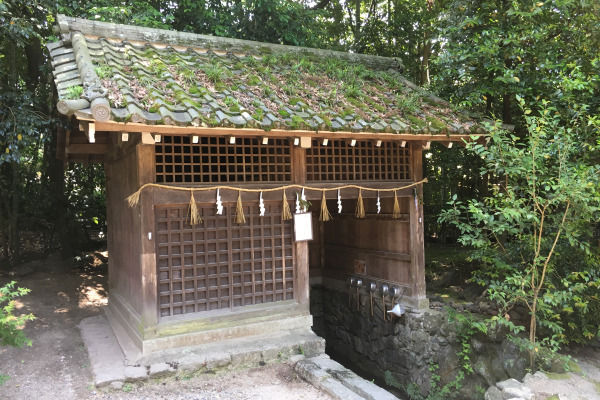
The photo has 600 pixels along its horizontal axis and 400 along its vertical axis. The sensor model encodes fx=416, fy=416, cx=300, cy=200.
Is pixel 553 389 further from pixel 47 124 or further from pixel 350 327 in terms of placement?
pixel 47 124

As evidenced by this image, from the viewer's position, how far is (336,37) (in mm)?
18453

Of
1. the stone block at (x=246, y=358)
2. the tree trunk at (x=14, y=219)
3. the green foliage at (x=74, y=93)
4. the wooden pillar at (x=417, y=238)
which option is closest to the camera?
the green foliage at (x=74, y=93)

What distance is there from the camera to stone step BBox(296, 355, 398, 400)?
538cm

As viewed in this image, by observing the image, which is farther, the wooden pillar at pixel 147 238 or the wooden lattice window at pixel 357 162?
the wooden lattice window at pixel 357 162

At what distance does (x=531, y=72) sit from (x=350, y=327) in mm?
6924

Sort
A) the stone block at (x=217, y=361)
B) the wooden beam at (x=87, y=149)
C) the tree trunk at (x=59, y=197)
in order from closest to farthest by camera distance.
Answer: the stone block at (x=217, y=361) → the wooden beam at (x=87, y=149) → the tree trunk at (x=59, y=197)

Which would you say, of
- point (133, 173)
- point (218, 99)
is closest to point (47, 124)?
point (133, 173)

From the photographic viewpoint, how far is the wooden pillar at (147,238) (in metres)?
6.07

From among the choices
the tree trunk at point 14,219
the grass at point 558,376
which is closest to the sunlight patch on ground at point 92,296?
the tree trunk at point 14,219

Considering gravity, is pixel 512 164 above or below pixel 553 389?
above

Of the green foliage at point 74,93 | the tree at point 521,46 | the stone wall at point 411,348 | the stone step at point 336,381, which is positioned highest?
the tree at point 521,46

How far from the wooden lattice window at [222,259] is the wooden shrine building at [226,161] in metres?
0.02

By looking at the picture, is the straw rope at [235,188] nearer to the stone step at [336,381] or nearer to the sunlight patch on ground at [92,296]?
the stone step at [336,381]

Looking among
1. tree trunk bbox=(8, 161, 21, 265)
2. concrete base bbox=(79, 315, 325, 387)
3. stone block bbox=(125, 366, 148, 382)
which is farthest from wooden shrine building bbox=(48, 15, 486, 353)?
tree trunk bbox=(8, 161, 21, 265)
